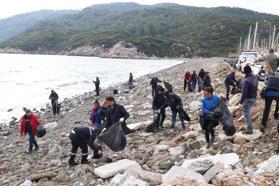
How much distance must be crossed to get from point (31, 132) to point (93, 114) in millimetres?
2423

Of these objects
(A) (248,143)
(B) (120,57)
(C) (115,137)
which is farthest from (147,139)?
(B) (120,57)

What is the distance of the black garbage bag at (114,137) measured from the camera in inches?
415

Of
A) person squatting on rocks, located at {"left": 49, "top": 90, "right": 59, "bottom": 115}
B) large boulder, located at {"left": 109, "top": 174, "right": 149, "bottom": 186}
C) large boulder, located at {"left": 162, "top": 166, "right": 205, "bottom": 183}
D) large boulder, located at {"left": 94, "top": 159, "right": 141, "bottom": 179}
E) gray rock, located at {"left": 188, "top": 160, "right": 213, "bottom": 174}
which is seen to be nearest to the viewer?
large boulder, located at {"left": 109, "top": 174, "right": 149, "bottom": 186}

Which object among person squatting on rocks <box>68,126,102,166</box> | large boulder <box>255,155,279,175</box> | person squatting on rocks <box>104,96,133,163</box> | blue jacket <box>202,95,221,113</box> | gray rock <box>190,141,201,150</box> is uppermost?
blue jacket <box>202,95,221,113</box>

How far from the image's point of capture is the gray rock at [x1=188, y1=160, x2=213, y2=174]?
27.0ft

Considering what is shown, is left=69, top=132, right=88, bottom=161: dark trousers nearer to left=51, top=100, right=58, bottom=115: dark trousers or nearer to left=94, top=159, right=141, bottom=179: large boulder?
left=94, top=159, right=141, bottom=179: large boulder

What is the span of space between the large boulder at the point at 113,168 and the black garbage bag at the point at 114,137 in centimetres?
55

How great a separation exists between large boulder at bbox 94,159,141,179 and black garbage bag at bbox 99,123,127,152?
55 centimetres

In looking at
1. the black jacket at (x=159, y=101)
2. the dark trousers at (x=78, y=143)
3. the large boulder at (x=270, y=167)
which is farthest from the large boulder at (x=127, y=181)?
the black jacket at (x=159, y=101)

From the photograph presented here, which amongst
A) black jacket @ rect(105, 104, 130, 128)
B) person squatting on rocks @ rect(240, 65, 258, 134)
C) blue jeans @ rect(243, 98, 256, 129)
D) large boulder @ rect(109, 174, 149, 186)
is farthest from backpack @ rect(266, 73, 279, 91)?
large boulder @ rect(109, 174, 149, 186)

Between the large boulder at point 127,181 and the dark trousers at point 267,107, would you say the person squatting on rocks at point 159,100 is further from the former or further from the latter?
the large boulder at point 127,181

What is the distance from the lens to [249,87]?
1047 cm

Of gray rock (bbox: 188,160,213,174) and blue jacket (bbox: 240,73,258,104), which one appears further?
blue jacket (bbox: 240,73,258,104)

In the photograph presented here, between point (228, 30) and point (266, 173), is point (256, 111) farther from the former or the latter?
point (228, 30)
